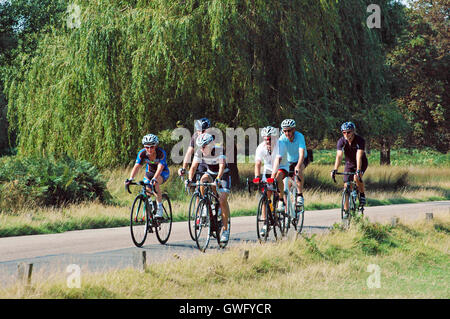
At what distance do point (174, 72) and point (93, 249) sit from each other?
997 centimetres

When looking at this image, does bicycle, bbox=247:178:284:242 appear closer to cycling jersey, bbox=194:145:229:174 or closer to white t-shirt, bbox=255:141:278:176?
white t-shirt, bbox=255:141:278:176

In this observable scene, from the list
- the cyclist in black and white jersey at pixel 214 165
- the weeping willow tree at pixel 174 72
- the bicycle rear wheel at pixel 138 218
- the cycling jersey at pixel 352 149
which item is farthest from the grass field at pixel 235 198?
the cycling jersey at pixel 352 149

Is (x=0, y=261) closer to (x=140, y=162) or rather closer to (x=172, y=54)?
(x=140, y=162)

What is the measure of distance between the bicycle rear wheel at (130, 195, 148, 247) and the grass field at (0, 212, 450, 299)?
158 cm

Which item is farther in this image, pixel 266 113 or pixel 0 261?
pixel 266 113

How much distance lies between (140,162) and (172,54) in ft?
30.9

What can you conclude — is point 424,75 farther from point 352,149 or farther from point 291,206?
point 291,206

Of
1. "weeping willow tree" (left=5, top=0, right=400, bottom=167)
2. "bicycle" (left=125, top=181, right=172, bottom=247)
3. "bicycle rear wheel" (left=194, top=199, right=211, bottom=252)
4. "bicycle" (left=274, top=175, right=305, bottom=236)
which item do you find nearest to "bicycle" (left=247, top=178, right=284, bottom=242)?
"bicycle" (left=274, top=175, right=305, bottom=236)

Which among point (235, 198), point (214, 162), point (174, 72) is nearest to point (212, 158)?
point (214, 162)

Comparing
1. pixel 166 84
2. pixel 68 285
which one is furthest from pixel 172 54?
pixel 68 285

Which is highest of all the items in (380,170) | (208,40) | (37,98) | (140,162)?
(208,40)

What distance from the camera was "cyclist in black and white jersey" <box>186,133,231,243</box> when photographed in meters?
9.85
